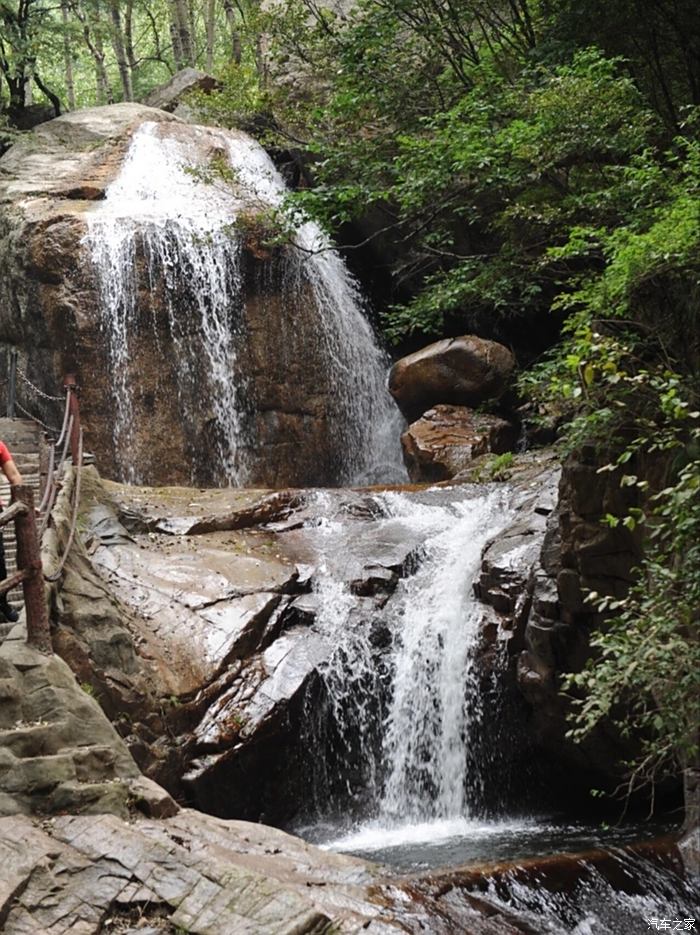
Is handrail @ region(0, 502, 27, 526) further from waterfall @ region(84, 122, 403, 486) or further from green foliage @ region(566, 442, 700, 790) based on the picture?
waterfall @ region(84, 122, 403, 486)

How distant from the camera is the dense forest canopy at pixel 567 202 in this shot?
21.3 feet

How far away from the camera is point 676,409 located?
5.83 meters

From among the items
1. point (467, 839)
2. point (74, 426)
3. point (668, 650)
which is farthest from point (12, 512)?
point (74, 426)

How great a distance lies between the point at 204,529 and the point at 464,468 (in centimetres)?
488

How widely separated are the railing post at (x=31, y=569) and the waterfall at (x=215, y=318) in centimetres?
1030

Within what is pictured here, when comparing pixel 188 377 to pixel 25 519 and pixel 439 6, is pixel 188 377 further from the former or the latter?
pixel 25 519

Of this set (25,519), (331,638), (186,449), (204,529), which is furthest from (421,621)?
(186,449)

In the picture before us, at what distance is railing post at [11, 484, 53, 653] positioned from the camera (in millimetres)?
6871

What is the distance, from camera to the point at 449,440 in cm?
1647

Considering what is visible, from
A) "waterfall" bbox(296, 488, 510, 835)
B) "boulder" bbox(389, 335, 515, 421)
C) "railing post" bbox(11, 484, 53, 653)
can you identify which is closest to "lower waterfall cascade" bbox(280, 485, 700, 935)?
"waterfall" bbox(296, 488, 510, 835)

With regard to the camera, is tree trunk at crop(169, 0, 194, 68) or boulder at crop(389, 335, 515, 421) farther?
tree trunk at crop(169, 0, 194, 68)

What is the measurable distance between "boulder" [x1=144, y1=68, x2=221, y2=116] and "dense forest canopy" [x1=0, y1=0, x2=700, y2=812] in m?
2.95

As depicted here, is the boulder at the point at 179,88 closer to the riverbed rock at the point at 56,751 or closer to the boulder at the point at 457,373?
the boulder at the point at 457,373

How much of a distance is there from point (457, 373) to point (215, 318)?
4.78m
